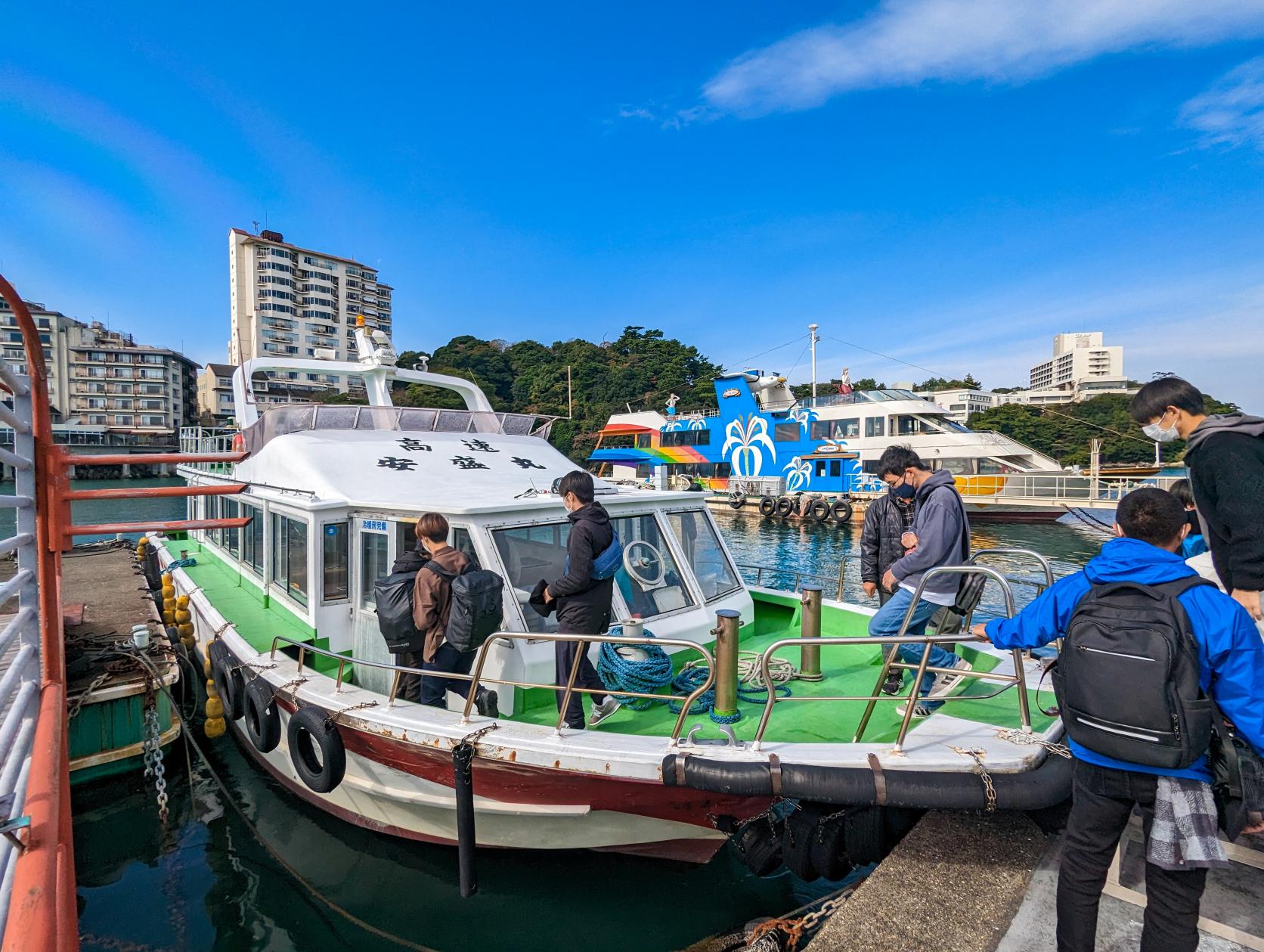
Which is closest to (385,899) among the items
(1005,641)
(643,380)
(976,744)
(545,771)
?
(545,771)

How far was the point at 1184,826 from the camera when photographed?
7.32 feet

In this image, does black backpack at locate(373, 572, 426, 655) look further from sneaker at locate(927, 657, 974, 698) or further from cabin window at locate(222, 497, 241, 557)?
cabin window at locate(222, 497, 241, 557)

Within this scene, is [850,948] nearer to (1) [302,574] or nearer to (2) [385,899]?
(2) [385,899]

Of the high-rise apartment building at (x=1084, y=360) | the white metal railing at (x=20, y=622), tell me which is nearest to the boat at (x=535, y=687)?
the white metal railing at (x=20, y=622)

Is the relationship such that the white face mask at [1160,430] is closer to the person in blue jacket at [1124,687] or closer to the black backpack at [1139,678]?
the person in blue jacket at [1124,687]

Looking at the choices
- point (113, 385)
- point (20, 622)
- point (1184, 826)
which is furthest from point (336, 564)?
point (113, 385)

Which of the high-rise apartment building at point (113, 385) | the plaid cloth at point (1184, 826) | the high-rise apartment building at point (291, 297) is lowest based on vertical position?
the plaid cloth at point (1184, 826)

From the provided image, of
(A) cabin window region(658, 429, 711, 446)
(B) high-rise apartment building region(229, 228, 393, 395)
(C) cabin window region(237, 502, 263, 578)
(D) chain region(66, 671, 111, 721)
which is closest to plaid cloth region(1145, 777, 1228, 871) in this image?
(C) cabin window region(237, 502, 263, 578)

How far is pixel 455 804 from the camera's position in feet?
13.7

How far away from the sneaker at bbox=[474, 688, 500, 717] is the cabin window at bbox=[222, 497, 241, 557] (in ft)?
18.0

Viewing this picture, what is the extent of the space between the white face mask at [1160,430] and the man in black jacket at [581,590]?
113 inches

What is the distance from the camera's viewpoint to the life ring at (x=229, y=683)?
5555 mm

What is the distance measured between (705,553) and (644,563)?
0.75 meters

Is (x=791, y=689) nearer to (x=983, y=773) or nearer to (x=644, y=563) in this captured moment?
(x=644, y=563)
